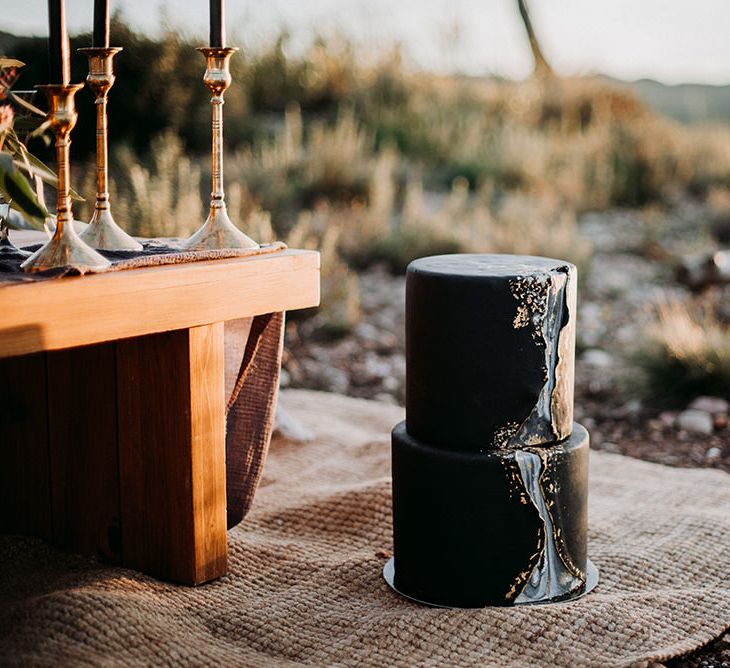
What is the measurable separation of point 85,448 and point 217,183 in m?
0.58

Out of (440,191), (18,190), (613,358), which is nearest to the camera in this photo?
(18,190)

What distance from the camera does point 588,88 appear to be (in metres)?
9.00

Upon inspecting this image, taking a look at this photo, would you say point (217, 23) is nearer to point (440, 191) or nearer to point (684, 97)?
point (440, 191)

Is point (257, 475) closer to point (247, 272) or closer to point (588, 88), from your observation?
point (247, 272)

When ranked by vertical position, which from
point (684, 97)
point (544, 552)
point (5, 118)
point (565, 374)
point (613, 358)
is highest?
point (684, 97)

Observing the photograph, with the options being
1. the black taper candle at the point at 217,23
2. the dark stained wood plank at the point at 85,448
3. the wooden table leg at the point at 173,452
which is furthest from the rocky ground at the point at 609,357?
the black taper candle at the point at 217,23

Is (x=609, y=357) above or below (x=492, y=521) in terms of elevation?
below

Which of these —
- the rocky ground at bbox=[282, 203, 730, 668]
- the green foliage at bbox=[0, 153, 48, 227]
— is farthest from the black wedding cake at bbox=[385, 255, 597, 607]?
the green foliage at bbox=[0, 153, 48, 227]

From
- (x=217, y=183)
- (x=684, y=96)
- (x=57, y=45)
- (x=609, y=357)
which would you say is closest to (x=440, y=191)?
(x=609, y=357)

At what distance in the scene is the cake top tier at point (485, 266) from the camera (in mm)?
1773

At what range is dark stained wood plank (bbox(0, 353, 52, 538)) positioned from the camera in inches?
79.0

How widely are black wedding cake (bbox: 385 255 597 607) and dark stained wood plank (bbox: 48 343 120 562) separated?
0.57m

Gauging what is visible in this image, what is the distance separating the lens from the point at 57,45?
164cm

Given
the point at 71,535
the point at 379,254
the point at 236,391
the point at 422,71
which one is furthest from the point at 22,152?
the point at 422,71
